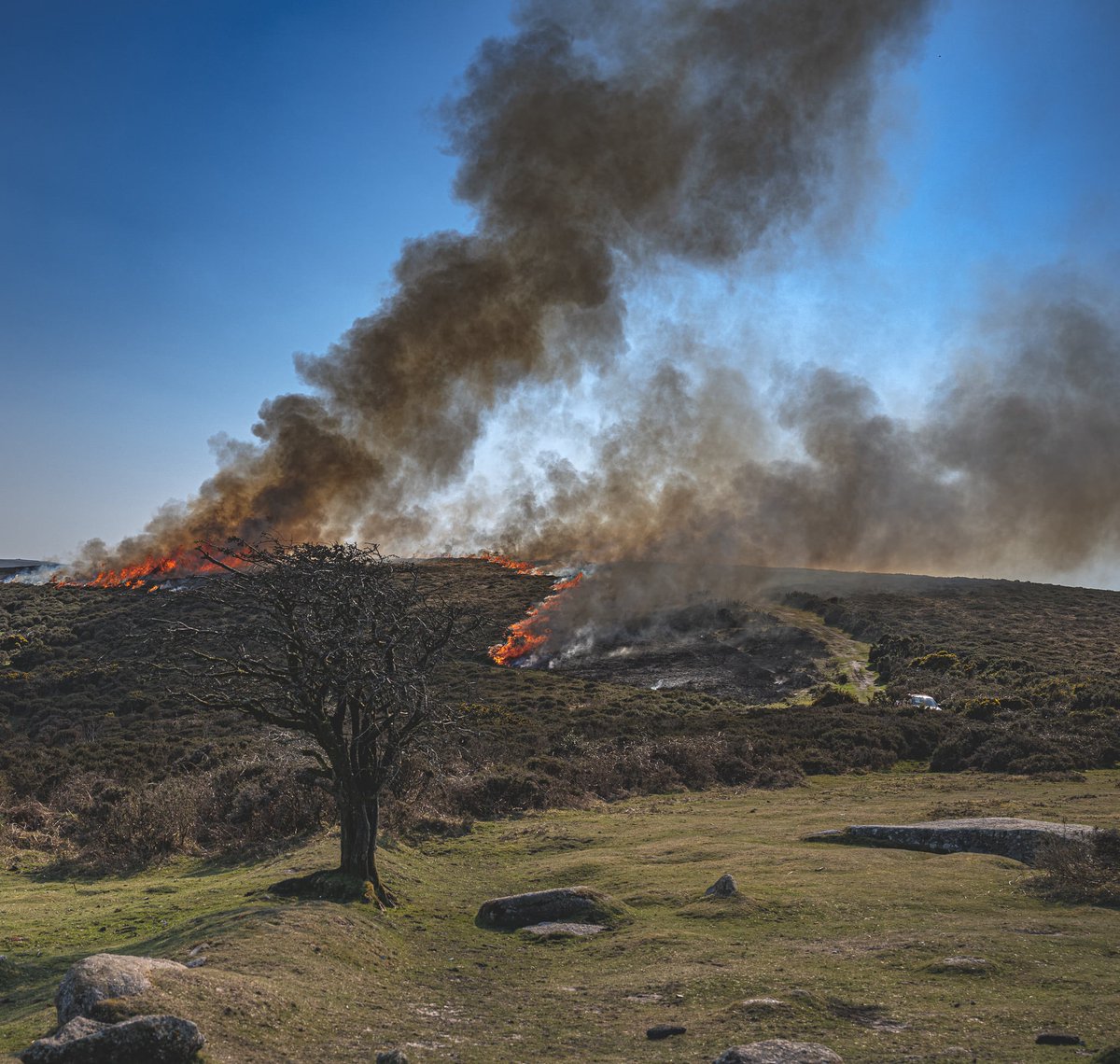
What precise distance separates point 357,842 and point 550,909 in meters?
3.89

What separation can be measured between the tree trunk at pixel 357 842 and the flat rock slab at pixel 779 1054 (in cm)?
1005

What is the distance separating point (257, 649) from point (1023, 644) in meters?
54.8

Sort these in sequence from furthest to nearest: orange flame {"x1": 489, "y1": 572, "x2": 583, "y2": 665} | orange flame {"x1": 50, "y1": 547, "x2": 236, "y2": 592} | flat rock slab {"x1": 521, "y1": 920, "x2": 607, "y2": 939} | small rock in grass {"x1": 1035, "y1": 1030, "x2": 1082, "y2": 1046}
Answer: orange flame {"x1": 50, "y1": 547, "x2": 236, "y2": 592}, orange flame {"x1": 489, "y1": 572, "x2": 583, "y2": 665}, flat rock slab {"x1": 521, "y1": 920, "x2": 607, "y2": 939}, small rock in grass {"x1": 1035, "y1": 1030, "x2": 1082, "y2": 1046}

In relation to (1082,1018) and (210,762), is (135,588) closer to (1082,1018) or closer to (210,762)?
(210,762)

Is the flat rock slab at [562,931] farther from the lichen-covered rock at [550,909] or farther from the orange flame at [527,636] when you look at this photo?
the orange flame at [527,636]

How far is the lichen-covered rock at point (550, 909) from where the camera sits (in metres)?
15.3

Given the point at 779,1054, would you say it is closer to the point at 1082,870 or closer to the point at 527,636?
the point at 1082,870

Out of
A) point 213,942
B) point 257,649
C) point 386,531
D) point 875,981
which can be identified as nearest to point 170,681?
point 257,649

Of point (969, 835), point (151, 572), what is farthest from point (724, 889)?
point (151, 572)

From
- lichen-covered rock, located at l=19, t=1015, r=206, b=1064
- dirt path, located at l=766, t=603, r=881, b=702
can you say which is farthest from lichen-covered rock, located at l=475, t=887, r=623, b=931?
dirt path, located at l=766, t=603, r=881, b=702

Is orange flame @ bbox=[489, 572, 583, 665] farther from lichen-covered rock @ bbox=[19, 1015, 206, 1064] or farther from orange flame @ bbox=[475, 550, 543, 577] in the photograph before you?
lichen-covered rock @ bbox=[19, 1015, 206, 1064]

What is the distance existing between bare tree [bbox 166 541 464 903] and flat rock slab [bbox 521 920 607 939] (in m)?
3.22

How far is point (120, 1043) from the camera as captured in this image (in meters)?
7.41

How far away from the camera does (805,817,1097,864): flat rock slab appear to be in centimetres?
1719
